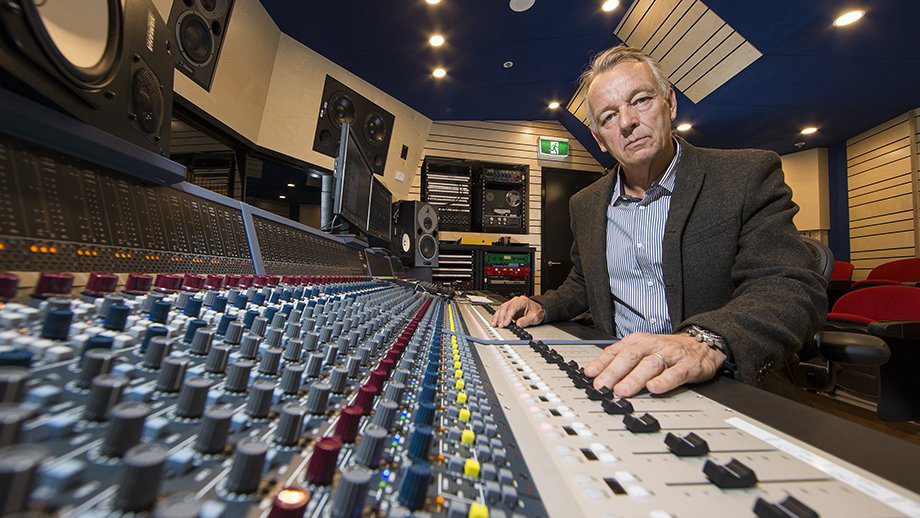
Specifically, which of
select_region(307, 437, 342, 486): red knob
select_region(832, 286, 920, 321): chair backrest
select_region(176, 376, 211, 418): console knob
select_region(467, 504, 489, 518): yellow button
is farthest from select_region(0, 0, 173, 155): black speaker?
select_region(832, 286, 920, 321): chair backrest

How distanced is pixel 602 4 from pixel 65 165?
3776mm

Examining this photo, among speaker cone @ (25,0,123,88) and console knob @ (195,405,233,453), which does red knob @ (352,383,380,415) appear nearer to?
console knob @ (195,405,233,453)

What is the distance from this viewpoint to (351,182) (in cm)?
230

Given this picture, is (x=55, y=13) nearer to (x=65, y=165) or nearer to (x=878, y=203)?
(x=65, y=165)

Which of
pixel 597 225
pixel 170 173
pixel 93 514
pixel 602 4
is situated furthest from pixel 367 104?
pixel 93 514

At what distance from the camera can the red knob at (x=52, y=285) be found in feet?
1.37

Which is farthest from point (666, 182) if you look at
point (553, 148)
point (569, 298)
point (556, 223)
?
point (553, 148)

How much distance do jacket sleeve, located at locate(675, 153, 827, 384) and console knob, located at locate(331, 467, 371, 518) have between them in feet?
2.44

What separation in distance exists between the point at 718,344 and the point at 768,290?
300 mm

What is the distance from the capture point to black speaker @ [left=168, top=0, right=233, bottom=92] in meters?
2.20

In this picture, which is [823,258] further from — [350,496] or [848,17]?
[848,17]

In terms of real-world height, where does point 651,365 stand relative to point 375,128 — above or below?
below

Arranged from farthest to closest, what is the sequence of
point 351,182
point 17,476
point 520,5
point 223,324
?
point 520,5, point 351,182, point 223,324, point 17,476

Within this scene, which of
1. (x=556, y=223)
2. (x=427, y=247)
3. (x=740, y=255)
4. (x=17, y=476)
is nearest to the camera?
(x=17, y=476)
